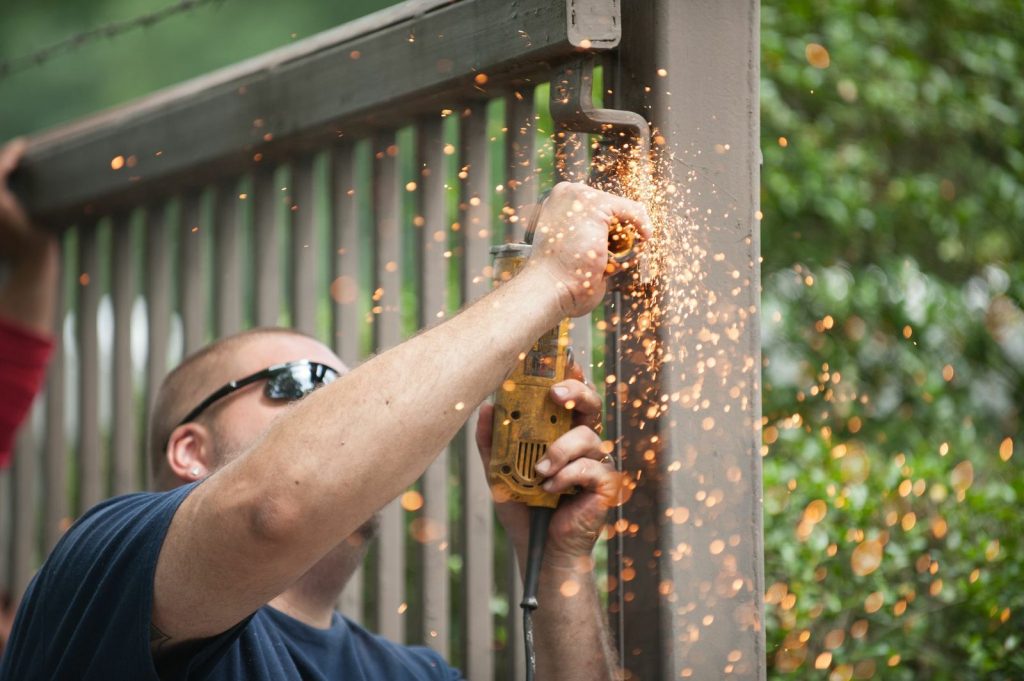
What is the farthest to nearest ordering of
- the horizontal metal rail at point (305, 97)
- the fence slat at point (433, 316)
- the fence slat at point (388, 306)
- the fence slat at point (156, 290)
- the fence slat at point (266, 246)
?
the fence slat at point (156, 290) < the fence slat at point (266, 246) < the fence slat at point (388, 306) < the fence slat at point (433, 316) < the horizontal metal rail at point (305, 97)

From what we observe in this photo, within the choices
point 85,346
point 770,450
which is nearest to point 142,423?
point 85,346

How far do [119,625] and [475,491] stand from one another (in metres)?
1.13

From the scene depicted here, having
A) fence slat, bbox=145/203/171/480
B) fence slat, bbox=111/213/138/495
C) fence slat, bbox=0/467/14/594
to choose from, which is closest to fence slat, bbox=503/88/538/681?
fence slat, bbox=145/203/171/480

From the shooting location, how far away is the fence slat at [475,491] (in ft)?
8.86

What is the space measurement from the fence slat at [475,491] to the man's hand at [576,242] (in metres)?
0.82

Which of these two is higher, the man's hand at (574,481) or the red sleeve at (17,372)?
the red sleeve at (17,372)

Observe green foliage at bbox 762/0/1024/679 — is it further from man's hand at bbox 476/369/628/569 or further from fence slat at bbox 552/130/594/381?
man's hand at bbox 476/369/628/569

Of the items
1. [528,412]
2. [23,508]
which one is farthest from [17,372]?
→ [528,412]

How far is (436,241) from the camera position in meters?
2.83

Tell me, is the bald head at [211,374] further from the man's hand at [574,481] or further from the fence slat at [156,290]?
the fence slat at [156,290]

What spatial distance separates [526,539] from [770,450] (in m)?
1.78

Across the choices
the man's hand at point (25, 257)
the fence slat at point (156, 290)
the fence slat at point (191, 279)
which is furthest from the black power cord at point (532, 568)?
the man's hand at point (25, 257)

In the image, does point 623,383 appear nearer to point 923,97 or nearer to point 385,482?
point 385,482

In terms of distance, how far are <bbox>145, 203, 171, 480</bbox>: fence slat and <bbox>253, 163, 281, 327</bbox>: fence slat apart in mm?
487
